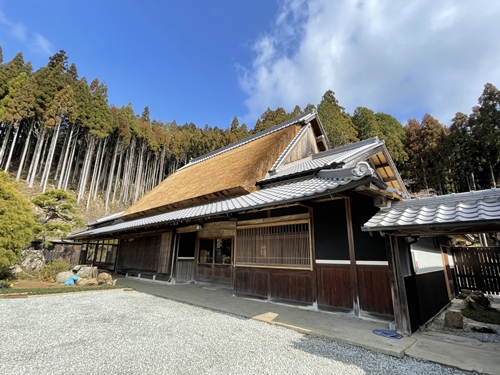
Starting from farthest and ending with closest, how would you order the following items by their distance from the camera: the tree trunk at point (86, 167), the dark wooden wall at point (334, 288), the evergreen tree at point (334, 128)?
the tree trunk at point (86, 167), the evergreen tree at point (334, 128), the dark wooden wall at point (334, 288)

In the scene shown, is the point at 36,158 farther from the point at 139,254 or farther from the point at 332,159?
the point at 332,159

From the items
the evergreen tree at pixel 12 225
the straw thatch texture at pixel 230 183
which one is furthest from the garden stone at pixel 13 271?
the straw thatch texture at pixel 230 183

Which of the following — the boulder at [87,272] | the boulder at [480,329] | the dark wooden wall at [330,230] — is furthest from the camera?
the boulder at [87,272]

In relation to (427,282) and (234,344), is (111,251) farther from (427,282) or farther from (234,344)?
(427,282)

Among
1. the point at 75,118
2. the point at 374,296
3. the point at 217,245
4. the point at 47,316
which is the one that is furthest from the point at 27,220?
the point at 75,118

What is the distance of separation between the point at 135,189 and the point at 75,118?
9618 millimetres

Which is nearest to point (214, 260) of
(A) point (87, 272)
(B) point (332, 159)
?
(A) point (87, 272)

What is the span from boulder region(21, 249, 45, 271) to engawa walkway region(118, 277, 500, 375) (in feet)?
33.4

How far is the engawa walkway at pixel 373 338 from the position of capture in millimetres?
2586

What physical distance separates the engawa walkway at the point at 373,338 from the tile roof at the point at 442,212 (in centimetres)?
141

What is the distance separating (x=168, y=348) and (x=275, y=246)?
125 inches

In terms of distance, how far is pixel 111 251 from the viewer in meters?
14.2

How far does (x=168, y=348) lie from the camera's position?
2844 millimetres

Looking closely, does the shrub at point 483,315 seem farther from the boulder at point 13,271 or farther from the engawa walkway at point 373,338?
the boulder at point 13,271
